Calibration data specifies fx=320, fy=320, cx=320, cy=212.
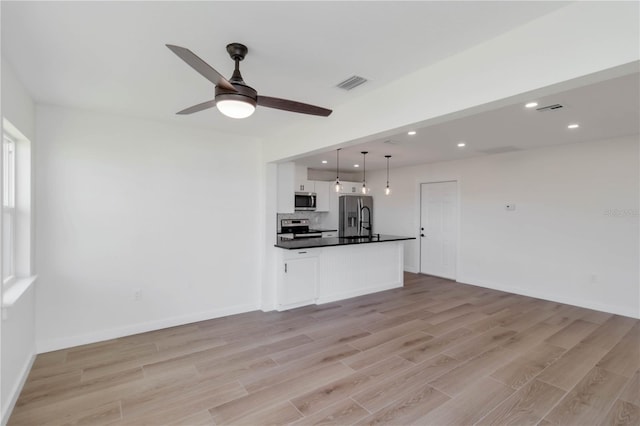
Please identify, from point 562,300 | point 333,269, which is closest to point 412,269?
point 562,300

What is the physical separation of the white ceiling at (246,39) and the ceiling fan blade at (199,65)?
330 mm

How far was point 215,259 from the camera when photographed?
170 inches

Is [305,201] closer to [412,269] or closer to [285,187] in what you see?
[285,187]

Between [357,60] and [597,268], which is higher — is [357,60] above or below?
above

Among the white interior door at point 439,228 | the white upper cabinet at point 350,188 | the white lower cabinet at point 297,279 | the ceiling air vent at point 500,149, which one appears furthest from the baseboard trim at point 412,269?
the white lower cabinet at point 297,279

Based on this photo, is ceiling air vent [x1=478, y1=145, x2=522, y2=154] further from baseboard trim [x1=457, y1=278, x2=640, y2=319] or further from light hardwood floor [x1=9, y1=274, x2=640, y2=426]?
light hardwood floor [x1=9, y1=274, x2=640, y2=426]

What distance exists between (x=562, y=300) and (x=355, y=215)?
438 centimetres

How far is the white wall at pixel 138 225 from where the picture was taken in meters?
3.33

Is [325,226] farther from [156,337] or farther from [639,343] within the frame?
[639,343]

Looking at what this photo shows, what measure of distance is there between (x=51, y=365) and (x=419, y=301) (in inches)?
182

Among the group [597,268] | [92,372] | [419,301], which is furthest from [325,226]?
[92,372]

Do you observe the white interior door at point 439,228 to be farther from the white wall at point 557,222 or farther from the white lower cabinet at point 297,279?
the white lower cabinet at point 297,279

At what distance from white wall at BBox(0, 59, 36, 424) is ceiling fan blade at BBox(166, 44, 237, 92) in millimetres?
1628

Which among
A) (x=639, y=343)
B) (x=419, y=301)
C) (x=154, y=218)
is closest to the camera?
(x=639, y=343)
